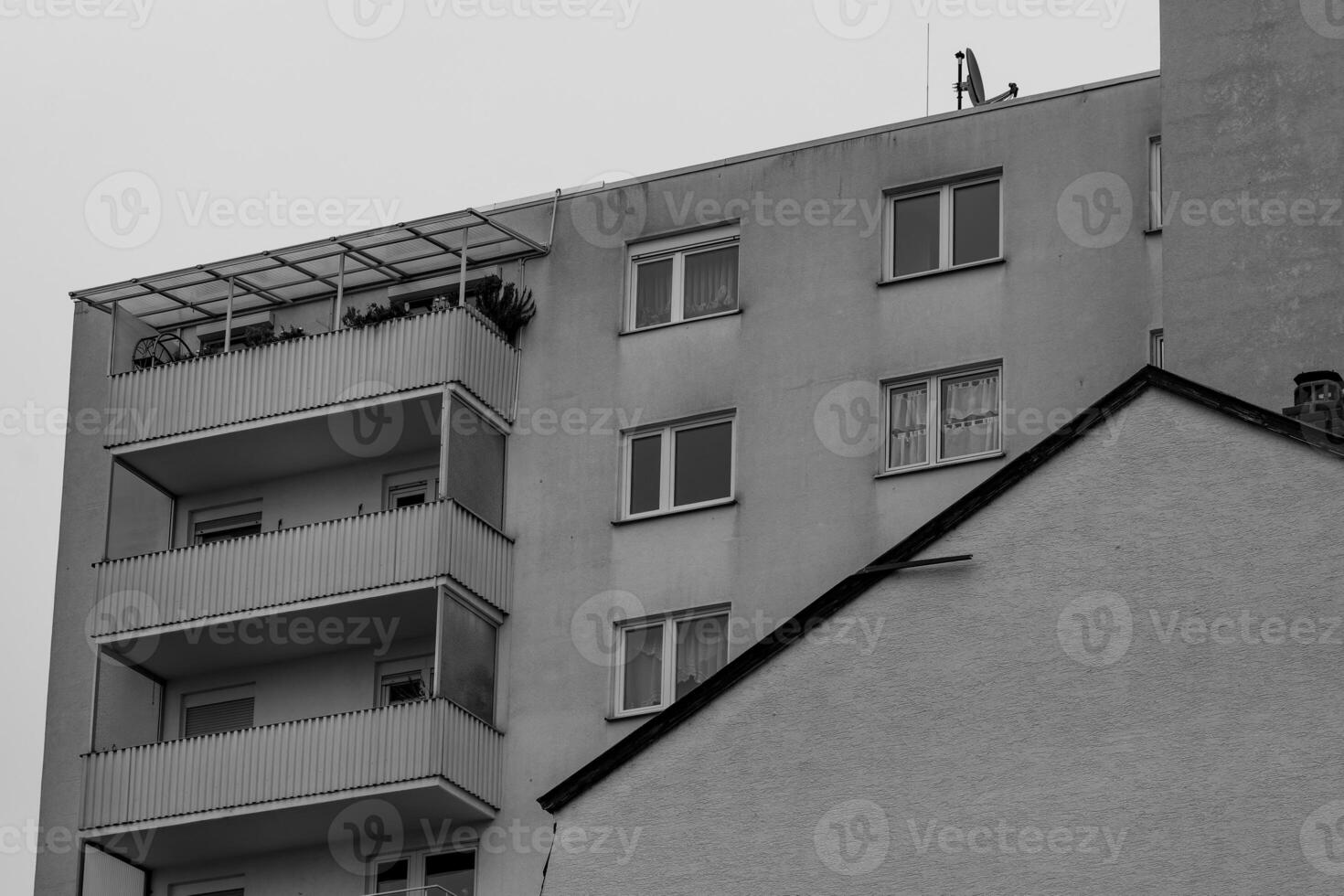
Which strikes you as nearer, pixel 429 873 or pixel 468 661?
pixel 429 873

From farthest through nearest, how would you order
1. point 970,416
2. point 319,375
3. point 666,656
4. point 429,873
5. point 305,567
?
point 319,375
point 305,567
point 429,873
point 666,656
point 970,416

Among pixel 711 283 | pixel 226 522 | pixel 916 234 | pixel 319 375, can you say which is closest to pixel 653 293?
pixel 711 283

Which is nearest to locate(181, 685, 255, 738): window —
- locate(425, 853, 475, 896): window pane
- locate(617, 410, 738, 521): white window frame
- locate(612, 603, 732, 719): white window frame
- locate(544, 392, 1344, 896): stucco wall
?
locate(425, 853, 475, 896): window pane

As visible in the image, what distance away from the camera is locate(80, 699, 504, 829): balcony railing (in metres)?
34.7

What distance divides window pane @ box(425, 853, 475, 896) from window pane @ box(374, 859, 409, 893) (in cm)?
34

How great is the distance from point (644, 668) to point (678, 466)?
2892mm

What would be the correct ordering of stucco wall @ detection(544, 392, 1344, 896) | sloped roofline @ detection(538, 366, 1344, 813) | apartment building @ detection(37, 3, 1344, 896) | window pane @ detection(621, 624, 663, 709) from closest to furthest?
stucco wall @ detection(544, 392, 1344, 896) → sloped roofline @ detection(538, 366, 1344, 813) → apartment building @ detection(37, 3, 1344, 896) → window pane @ detection(621, 624, 663, 709)

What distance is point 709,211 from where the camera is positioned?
37.1m

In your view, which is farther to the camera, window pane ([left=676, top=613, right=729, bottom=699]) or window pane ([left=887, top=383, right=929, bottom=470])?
window pane ([left=676, top=613, right=729, bottom=699])

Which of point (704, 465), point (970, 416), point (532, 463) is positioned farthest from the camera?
point (532, 463)

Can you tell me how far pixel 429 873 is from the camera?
35344 millimetres

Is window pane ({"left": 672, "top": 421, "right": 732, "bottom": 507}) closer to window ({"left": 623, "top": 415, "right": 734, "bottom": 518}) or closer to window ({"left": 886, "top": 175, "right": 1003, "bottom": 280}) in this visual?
window ({"left": 623, "top": 415, "right": 734, "bottom": 518})

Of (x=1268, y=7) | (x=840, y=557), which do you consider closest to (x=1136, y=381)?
(x=1268, y=7)

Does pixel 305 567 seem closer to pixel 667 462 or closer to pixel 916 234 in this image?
pixel 667 462
